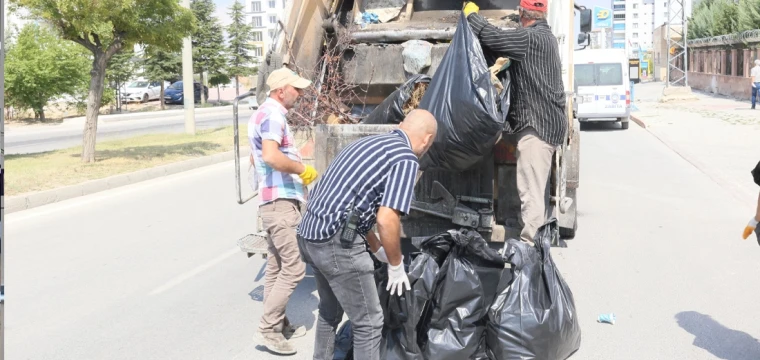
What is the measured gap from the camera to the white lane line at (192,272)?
6.04 meters

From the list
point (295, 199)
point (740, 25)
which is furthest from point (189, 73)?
point (740, 25)

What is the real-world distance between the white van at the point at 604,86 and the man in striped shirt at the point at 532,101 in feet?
46.7

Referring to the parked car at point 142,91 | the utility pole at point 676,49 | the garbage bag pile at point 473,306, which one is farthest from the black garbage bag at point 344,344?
the parked car at point 142,91

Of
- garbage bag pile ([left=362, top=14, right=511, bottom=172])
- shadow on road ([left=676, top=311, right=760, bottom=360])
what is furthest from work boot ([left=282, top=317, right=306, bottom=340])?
shadow on road ([left=676, top=311, right=760, bottom=360])

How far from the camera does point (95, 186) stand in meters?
11.3

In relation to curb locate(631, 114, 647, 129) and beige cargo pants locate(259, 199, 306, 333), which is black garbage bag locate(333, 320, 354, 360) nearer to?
beige cargo pants locate(259, 199, 306, 333)

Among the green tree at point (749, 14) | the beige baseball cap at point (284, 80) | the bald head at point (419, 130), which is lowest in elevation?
the bald head at point (419, 130)

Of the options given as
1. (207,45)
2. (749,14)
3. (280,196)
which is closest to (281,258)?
(280,196)

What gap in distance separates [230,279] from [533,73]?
2872 mm

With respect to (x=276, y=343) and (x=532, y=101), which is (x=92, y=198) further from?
(x=532, y=101)

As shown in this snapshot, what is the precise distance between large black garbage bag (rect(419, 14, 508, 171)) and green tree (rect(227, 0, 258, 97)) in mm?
39403

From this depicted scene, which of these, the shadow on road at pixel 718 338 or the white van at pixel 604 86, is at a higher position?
the white van at pixel 604 86

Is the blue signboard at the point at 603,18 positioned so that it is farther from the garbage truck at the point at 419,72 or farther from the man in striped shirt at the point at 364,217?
the man in striped shirt at the point at 364,217

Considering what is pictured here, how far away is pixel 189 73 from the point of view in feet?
62.2
